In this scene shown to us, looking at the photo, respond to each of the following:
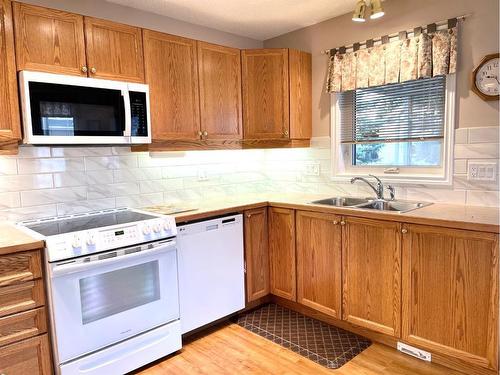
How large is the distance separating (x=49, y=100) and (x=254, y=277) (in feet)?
6.34

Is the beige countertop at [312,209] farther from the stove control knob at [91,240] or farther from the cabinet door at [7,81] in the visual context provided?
the cabinet door at [7,81]

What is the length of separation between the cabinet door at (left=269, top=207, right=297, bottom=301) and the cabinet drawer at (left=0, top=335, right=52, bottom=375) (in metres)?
1.70

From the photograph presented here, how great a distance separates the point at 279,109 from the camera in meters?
3.09

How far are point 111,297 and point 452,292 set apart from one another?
1959mm

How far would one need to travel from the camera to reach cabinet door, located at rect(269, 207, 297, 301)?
9.36 feet

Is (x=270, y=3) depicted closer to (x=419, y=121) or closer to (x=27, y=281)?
(x=419, y=121)

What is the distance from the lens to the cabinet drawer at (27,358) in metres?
1.76

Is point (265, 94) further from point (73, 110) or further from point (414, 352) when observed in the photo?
point (414, 352)

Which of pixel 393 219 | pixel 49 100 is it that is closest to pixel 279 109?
pixel 393 219

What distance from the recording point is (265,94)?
309 centimetres

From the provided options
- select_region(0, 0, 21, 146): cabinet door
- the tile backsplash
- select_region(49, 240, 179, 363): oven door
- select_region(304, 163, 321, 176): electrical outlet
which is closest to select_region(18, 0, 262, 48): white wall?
select_region(0, 0, 21, 146): cabinet door

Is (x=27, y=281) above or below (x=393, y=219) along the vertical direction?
below

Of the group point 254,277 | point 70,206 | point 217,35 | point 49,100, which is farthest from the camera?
point 217,35

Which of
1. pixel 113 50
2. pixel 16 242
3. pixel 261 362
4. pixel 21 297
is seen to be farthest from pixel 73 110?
pixel 261 362
